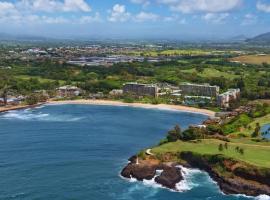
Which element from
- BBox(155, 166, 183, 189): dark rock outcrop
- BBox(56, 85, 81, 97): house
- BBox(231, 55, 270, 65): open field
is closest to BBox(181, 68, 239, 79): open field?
BBox(231, 55, 270, 65): open field

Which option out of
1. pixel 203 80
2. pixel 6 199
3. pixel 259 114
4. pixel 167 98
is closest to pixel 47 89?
pixel 167 98

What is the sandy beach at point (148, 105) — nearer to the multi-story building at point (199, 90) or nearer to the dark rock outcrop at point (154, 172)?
the multi-story building at point (199, 90)

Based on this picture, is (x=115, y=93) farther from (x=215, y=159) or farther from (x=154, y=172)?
(x=215, y=159)

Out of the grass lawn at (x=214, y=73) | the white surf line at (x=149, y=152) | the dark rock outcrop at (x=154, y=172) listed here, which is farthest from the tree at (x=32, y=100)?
the dark rock outcrop at (x=154, y=172)

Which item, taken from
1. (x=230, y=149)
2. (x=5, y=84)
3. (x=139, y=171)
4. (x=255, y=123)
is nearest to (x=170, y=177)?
(x=139, y=171)

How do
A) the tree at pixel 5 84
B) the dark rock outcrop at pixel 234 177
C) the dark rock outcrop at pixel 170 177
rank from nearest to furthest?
the dark rock outcrop at pixel 234 177
the dark rock outcrop at pixel 170 177
the tree at pixel 5 84

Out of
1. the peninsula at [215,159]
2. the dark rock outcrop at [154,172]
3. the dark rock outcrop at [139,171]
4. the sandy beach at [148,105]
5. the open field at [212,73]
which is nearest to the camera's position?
the peninsula at [215,159]
